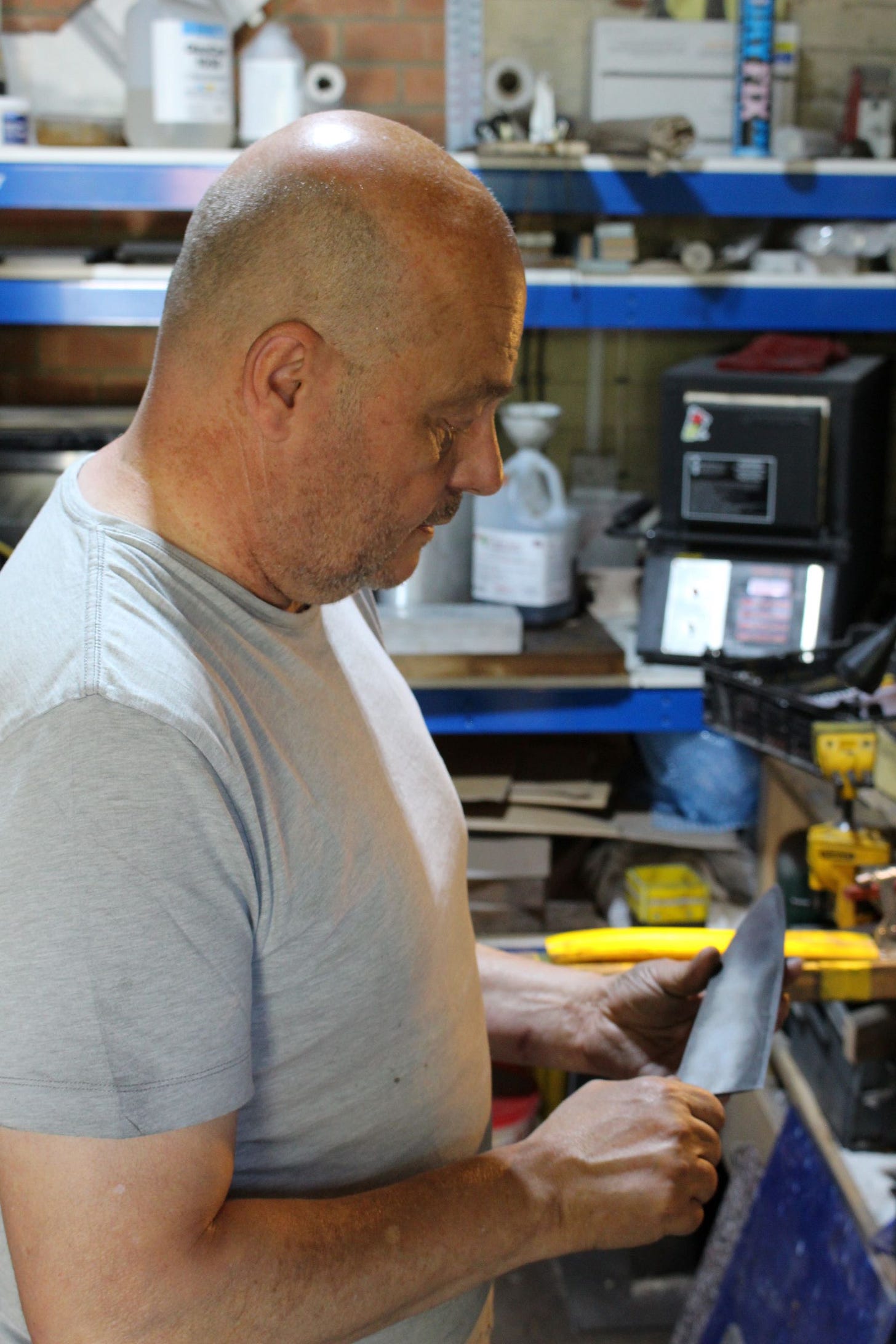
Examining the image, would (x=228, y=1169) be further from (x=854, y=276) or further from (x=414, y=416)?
(x=854, y=276)

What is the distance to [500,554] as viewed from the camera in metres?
2.34

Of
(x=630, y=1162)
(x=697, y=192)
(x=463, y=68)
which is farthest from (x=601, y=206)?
(x=630, y=1162)

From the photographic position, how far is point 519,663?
2234 millimetres

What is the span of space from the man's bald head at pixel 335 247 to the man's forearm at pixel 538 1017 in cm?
70

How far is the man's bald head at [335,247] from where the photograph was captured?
0.73 m

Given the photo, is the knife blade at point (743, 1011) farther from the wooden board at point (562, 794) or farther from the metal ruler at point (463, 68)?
the metal ruler at point (463, 68)

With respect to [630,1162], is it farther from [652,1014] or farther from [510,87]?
[510,87]

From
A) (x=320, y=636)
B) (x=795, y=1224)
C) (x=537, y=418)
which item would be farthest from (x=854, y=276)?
(x=320, y=636)

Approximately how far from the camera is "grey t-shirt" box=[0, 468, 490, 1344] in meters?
0.63

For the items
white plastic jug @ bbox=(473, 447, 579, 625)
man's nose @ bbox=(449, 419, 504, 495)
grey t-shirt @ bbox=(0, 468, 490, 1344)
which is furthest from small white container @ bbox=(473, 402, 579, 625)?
man's nose @ bbox=(449, 419, 504, 495)

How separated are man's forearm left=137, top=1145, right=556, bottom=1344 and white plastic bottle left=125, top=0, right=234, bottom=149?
2.23 m

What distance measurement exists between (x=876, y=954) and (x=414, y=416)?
959mm

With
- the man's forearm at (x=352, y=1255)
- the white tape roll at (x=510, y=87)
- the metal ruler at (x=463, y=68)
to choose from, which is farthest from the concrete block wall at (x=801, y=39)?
the man's forearm at (x=352, y=1255)

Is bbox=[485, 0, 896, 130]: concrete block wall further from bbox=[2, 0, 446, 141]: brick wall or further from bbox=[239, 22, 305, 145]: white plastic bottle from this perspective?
bbox=[239, 22, 305, 145]: white plastic bottle
